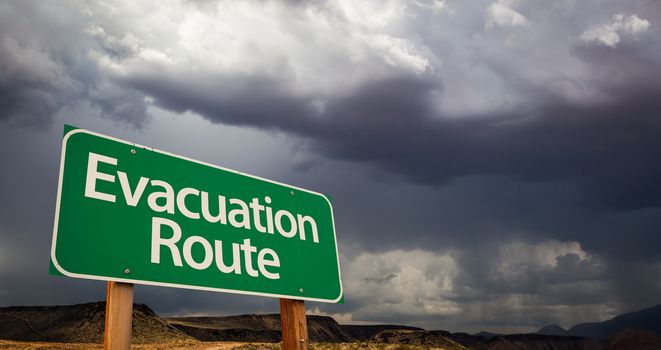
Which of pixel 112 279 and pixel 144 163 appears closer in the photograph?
pixel 112 279

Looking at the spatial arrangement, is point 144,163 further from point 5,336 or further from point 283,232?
point 5,336

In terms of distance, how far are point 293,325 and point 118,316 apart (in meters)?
1.60

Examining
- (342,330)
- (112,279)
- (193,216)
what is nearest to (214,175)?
(193,216)

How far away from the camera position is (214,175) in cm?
438

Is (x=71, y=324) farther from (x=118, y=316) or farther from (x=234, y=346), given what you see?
(x=118, y=316)

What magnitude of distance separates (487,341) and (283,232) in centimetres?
13509

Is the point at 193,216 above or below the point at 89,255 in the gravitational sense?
above

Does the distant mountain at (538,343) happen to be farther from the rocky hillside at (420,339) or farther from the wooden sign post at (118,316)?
the wooden sign post at (118,316)

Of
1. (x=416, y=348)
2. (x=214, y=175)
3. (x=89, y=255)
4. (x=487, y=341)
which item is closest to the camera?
(x=89, y=255)

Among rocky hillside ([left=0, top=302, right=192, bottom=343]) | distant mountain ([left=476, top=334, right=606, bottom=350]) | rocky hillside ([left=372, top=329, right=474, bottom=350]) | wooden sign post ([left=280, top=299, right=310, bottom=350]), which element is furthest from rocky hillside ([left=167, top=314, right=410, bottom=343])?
wooden sign post ([left=280, top=299, right=310, bottom=350])

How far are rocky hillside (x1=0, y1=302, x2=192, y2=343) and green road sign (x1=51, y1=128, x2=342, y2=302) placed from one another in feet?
167

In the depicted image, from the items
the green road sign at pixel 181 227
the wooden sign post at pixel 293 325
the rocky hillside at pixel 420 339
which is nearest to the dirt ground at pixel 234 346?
the wooden sign post at pixel 293 325

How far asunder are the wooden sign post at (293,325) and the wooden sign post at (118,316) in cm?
143

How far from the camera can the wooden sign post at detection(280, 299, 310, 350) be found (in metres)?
4.52
